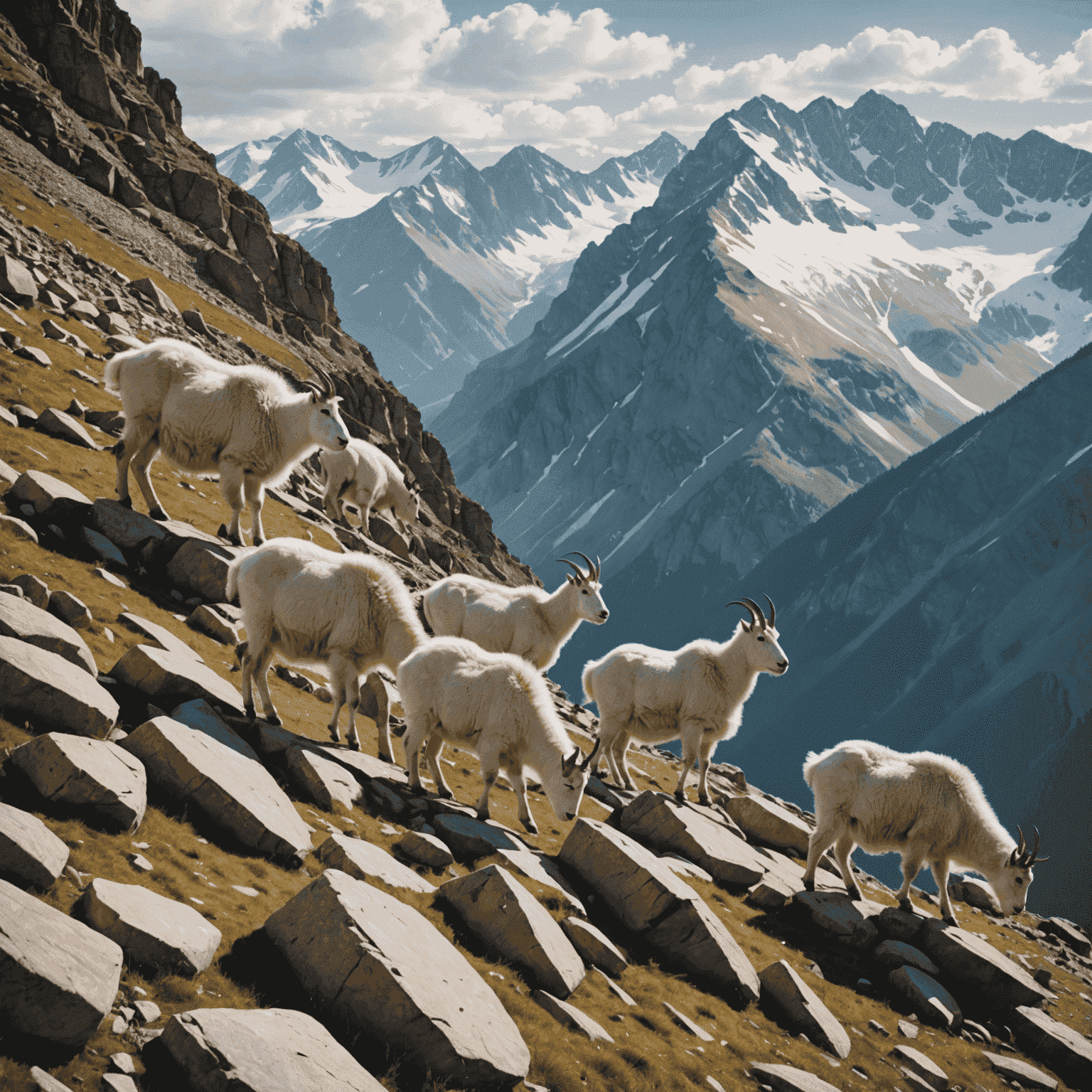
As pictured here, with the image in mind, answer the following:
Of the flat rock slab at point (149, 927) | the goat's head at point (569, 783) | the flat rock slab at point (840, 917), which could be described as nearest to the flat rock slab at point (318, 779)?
the goat's head at point (569, 783)

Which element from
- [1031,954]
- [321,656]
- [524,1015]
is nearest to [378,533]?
[321,656]

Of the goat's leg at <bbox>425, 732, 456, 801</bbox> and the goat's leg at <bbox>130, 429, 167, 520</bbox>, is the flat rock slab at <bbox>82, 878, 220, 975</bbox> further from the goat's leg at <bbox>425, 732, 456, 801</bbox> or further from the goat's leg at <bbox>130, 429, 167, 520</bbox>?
the goat's leg at <bbox>130, 429, 167, 520</bbox>

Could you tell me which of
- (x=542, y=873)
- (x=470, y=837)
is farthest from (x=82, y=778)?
(x=542, y=873)

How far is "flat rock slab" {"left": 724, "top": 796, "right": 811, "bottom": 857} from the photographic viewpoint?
2277 centimetres

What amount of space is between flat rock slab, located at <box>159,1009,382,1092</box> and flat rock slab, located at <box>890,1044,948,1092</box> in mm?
9975

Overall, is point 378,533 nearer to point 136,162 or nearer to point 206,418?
point 206,418

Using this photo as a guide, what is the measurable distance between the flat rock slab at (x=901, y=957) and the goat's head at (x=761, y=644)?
20.8 ft

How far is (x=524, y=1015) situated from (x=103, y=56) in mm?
118806

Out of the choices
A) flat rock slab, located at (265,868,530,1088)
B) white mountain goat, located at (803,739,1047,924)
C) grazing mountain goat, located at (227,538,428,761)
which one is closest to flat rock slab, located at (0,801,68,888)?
flat rock slab, located at (265,868,530,1088)

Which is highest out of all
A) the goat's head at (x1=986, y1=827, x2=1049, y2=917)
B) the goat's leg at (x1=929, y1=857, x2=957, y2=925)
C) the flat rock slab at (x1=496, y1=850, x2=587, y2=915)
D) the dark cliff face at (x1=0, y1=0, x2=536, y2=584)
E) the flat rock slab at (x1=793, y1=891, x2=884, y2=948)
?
the dark cliff face at (x1=0, y1=0, x2=536, y2=584)

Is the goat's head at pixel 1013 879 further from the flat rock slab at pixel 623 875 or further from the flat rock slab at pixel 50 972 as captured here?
the flat rock slab at pixel 50 972

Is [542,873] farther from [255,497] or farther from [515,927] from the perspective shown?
[255,497]

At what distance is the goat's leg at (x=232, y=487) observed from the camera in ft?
70.9

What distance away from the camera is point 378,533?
41.4 m
